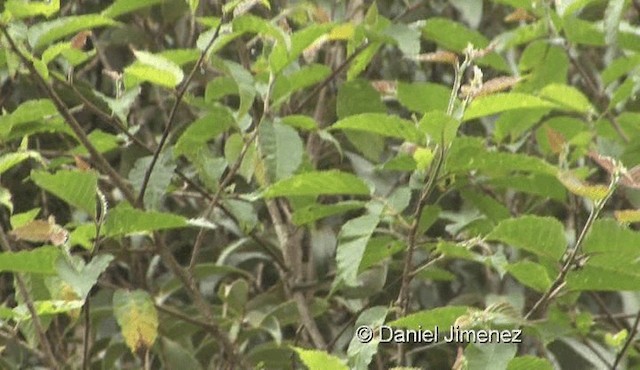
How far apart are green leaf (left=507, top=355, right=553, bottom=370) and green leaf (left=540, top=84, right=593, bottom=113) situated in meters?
0.41

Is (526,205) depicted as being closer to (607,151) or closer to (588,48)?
(607,151)

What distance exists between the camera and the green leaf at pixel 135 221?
957 mm

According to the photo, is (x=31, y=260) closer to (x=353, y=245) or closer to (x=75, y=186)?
(x=75, y=186)

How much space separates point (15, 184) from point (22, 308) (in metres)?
0.66

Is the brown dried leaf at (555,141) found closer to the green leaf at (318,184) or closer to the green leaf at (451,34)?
the green leaf at (451,34)

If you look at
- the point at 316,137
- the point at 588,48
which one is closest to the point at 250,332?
the point at 316,137

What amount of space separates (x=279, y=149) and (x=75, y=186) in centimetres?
26

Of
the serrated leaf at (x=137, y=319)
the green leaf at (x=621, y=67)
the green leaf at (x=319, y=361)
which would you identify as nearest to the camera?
the green leaf at (x=319, y=361)

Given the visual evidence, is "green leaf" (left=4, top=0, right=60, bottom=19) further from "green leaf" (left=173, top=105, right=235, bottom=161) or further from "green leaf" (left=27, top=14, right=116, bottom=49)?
"green leaf" (left=173, top=105, right=235, bottom=161)

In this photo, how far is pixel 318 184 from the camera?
1.02 m

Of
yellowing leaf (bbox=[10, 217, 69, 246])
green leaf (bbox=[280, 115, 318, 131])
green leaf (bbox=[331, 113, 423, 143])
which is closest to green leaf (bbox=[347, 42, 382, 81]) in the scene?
green leaf (bbox=[280, 115, 318, 131])

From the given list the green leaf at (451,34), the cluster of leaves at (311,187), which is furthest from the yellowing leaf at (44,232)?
the green leaf at (451,34)

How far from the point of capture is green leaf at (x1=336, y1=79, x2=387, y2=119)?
50.6 inches

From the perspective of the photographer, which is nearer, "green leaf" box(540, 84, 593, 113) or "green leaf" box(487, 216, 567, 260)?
"green leaf" box(487, 216, 567, 260)
